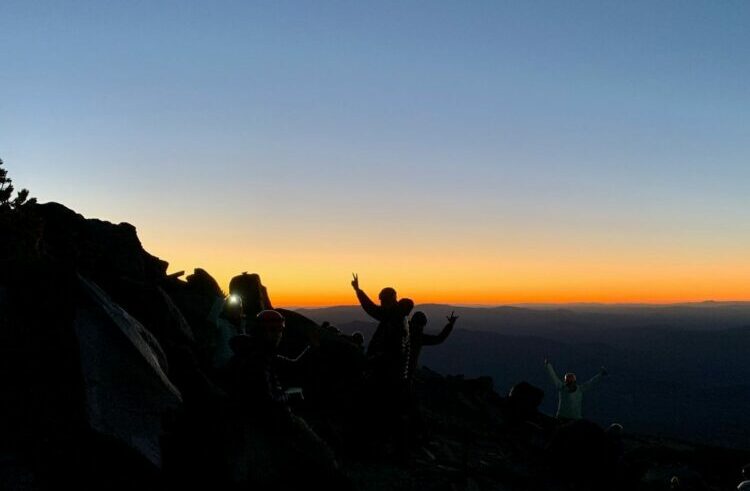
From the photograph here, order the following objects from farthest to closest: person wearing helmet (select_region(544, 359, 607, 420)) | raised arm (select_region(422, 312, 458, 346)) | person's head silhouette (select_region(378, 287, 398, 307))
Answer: person wearing helmet (select_region(544, 359, 607, 420)) < raised arm (select_region(422, 312, 458, 346)) < person's head silhouette (select_region(378, 287, 398, 307))

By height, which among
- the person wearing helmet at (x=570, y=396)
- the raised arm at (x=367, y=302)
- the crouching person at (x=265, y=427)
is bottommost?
the person wearing helmet at (x=570, y=396)

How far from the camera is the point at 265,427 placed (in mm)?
8367

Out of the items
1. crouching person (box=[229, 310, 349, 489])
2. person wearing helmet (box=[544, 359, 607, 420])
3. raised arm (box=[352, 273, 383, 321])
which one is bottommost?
person wearing helmet (box=[544, 359, 607, 420])

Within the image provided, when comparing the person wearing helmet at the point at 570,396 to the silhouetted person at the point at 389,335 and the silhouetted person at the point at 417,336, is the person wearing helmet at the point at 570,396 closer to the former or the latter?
the silhouetted person at the point at 417,336

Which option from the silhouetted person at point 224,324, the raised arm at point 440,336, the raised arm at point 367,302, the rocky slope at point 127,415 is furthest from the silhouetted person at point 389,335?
the silhouetted person at point 224,324

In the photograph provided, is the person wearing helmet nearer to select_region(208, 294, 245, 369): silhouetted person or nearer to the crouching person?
select_region(208, 294, 245, 369): silhouetted person

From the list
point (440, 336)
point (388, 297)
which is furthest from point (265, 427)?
point (440, 336)

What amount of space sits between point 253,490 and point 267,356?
73.4 inches

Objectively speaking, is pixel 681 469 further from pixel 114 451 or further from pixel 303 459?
pixel 114 451

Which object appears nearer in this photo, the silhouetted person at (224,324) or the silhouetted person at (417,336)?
the silhouetted person at (224,324)

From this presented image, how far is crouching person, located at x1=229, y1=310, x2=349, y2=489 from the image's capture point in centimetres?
799

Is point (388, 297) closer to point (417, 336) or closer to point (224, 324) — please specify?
point (417, 336)

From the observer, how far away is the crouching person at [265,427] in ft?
26.2

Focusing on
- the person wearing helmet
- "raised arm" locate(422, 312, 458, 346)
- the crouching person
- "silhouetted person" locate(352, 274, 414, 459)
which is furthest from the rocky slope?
"raised arm" locate(422, 312, 458, 346)
